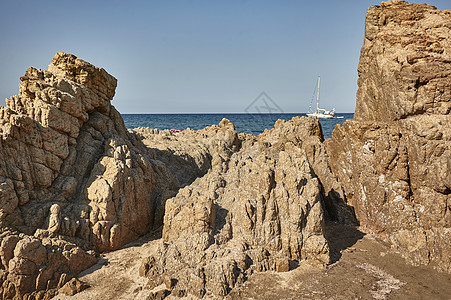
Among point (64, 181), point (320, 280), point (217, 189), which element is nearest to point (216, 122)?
point (217, 189)

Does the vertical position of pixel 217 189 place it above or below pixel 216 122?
below

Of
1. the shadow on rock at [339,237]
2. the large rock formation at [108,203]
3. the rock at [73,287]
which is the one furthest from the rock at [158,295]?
the shadow on rock at [339,237]

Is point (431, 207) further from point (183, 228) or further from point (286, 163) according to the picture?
point (183, 228)

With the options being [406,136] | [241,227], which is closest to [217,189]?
[241,227]

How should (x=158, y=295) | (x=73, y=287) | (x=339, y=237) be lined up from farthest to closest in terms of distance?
(x=339, y=237)
(x=73, y=287)
(x=158, y=295)

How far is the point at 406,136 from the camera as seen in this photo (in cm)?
932

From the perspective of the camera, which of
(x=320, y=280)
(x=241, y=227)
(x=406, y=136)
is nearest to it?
(x=320, y=280)

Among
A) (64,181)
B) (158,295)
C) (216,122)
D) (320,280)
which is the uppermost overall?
(216,122)

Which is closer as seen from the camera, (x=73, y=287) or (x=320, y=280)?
(x=73, y=287)

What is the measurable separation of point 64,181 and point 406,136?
1006cm

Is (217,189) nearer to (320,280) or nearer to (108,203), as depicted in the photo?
(108,203)

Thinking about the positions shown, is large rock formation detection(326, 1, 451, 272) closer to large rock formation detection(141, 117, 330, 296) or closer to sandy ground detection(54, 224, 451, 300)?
sandy ground detection(54, 224, 451, 300)

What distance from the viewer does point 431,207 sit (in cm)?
846

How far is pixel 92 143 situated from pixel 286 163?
5834 mm
